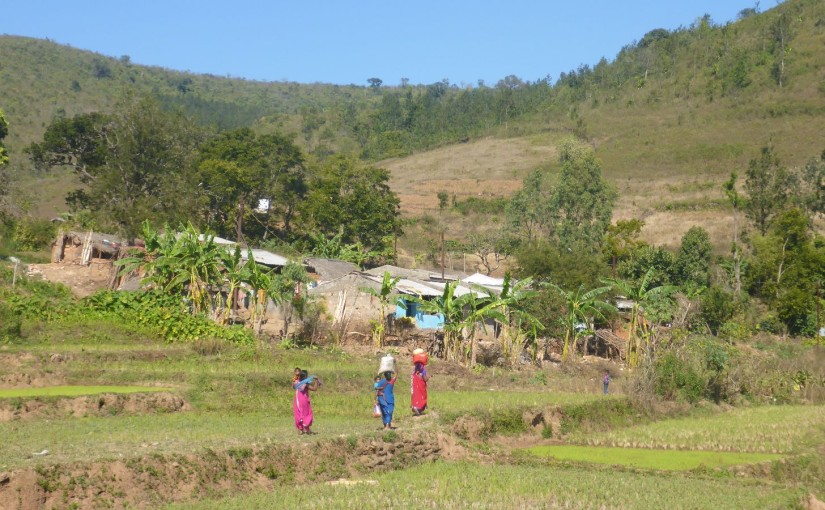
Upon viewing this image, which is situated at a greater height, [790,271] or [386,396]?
[790,271]

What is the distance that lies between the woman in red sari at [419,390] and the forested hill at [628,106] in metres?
63.5

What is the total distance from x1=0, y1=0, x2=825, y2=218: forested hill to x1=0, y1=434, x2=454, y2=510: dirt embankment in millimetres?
66765

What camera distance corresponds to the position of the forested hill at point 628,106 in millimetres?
84688

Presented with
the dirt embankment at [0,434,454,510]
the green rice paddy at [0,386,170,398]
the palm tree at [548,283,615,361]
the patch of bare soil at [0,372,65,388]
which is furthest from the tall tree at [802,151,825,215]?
the patch of bare soil at [0,372,65,388]

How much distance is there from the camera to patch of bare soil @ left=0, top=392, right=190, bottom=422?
18.4m

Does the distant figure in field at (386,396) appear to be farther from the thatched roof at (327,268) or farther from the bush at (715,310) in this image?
the bush at (715,310)

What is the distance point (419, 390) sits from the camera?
1889 cm

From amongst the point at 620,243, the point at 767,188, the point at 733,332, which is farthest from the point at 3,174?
the point at 767,188

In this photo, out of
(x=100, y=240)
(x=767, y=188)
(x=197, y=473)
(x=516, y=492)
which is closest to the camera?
(x=197, y=473)

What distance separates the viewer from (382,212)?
185 ft

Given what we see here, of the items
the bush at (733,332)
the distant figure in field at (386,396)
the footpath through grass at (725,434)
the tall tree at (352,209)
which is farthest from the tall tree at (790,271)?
the distant figure in field at (386,396)

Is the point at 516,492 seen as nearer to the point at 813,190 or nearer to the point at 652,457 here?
the point at 652,457

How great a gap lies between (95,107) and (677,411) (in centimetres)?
9055

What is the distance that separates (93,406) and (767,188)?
41.8 metres
